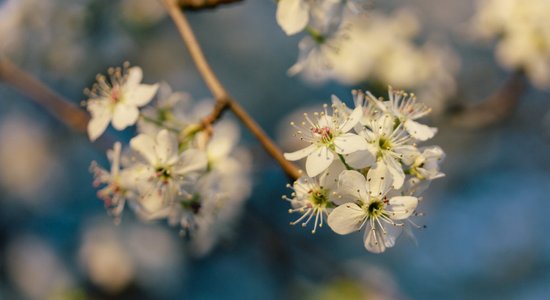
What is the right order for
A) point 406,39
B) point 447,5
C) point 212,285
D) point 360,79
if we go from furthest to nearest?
point 447,5 → point 212,285 → point 406,39 → point 360,79

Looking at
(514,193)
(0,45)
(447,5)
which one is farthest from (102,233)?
(447,5)

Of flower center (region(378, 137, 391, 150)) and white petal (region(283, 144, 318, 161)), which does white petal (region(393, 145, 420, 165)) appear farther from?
white petal (region(283, 144, 318, 161))

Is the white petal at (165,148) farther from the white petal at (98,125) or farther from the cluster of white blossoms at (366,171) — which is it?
the cluster of white blossoms at (366,171)

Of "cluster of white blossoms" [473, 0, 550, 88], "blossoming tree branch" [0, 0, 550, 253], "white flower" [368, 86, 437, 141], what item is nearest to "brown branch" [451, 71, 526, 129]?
"cluster of white blossoms" [473, 0, 550, 88]

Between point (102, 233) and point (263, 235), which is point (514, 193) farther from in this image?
point (102, 233)

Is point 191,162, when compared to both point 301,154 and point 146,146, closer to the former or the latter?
point 146,146

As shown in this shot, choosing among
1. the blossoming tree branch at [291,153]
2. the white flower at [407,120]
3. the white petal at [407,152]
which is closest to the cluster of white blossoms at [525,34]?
the blossoming tree branch at [291,153]
